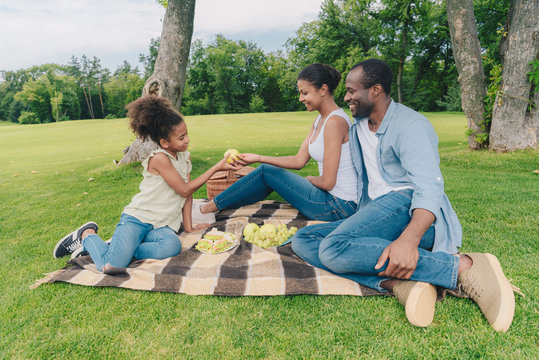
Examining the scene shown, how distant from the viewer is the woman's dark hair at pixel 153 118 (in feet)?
10.1

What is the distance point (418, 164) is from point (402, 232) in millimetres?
488

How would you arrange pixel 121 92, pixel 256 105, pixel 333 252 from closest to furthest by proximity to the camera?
pixel 333 252 < pixel 256 105 < pixel 121 92

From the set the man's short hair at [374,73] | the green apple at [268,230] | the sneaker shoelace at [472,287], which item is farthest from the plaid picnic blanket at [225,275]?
the man's short hair at [374,73]

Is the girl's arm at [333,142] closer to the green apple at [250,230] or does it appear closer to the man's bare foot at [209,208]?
the green apple at [250,230]

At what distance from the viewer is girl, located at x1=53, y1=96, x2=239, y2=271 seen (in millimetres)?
2916

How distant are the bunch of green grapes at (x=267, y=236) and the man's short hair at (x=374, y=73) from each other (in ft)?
5.32

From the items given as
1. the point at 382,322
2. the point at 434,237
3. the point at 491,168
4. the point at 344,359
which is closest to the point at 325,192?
the point at 434,237

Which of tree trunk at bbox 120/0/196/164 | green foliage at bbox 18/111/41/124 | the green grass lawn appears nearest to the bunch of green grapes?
the green grass lawn

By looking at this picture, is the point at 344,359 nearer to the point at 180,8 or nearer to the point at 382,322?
the point at 382,322

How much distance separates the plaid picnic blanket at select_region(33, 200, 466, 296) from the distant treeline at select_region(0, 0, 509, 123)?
20.9 meters

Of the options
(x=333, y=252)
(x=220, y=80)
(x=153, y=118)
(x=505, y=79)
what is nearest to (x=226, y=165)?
(x=153, y=118)

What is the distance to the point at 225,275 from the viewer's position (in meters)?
2.56

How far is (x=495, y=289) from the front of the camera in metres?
1.91

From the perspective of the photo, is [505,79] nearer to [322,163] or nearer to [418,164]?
[322,163]
